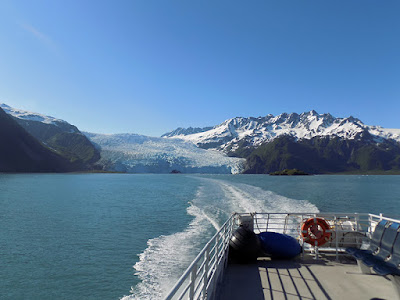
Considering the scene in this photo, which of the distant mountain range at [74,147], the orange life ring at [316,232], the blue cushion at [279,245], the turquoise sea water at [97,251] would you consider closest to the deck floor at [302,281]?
the blue cushion at [279,245]

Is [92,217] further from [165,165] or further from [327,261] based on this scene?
[165,165]

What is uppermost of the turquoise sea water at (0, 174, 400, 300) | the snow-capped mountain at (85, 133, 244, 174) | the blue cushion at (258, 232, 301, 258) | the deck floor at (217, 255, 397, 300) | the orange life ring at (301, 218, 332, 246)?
the snow-capped mountain at (85, 133, 244, 174)

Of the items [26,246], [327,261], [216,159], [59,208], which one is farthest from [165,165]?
[327,261]

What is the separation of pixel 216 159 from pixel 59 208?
4416 inches

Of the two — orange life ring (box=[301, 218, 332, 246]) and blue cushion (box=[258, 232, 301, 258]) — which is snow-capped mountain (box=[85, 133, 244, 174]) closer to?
blue cushion (box=[258, 232, 301, 258])

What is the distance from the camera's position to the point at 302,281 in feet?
20.1

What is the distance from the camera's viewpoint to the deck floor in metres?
5.44

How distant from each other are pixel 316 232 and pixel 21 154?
143 metres

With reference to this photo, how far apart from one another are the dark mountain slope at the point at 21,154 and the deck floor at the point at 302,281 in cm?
13670

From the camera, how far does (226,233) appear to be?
8.14 meters

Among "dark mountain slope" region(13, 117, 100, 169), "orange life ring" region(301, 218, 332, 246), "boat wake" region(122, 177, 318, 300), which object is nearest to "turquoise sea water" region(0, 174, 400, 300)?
"boat wake" region(122, 177, 318, 300)

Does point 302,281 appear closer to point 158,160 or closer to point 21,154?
point 158,160

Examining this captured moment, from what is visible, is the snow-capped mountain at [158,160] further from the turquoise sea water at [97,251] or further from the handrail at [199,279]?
the handrail at [199,279]

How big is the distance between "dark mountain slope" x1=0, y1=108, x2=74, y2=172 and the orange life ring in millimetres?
136753
